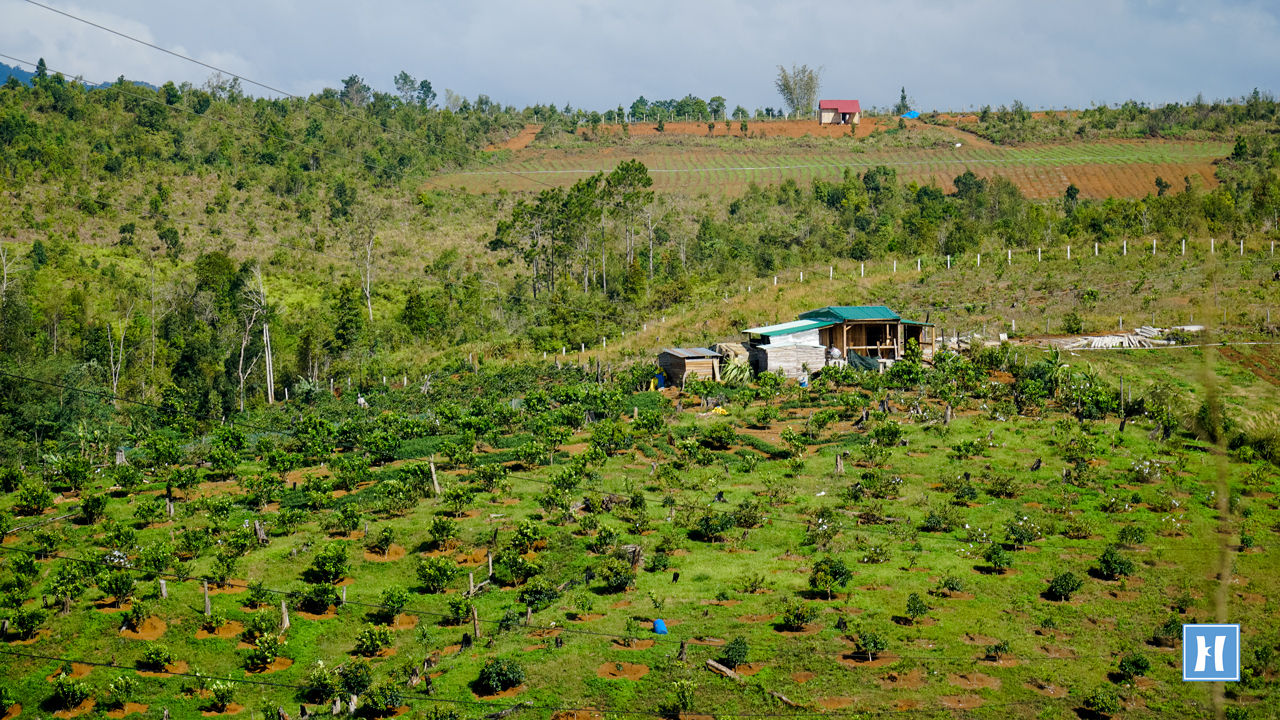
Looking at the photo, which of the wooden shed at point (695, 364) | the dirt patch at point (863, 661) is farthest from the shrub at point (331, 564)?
the wooden shed at point (695, 364)

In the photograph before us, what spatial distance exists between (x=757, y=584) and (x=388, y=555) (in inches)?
431

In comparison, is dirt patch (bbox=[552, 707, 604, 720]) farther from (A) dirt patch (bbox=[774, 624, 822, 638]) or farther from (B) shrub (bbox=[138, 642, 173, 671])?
(B) shrub (bbox=[138, 642, 173, 671])

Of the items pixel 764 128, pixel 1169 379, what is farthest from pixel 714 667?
pixel 764 128

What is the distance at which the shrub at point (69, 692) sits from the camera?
63.2 feet

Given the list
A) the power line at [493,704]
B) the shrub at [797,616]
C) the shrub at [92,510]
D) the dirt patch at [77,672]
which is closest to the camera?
the power line at [493,704]

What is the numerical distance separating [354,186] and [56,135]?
2804 centimetres

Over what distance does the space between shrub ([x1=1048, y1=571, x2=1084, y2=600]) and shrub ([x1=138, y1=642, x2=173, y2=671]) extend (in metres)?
20.8

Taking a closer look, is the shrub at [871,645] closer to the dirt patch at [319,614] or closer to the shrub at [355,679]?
the shrub at [355,679]

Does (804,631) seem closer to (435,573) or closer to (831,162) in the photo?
(435,573)

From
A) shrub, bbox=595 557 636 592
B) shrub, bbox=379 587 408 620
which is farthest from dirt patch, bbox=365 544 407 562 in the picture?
shrub, bbox=595 557 636 592

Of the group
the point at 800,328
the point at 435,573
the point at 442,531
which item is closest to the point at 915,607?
the point at 435,573

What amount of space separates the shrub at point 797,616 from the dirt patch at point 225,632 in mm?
13153

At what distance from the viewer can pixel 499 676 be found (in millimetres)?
19422

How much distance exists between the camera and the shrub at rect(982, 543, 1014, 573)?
2444 cm
